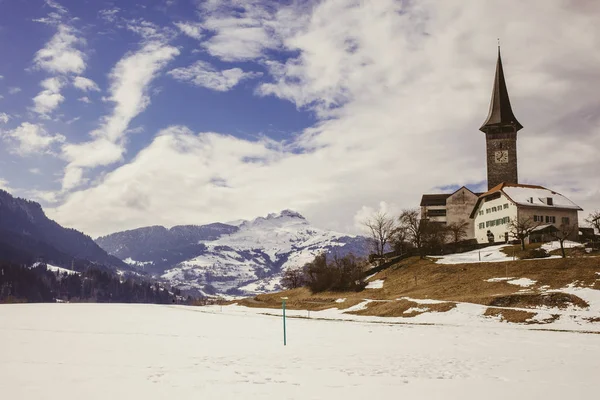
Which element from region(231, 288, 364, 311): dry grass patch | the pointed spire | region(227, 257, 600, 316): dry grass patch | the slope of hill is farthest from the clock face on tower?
region(231, 288, 364, 311): dry grass patch

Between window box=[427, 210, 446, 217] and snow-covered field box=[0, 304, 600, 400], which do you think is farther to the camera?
window box=[427, 210, 446, 217]

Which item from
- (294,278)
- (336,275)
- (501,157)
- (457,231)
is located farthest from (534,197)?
(294,278)

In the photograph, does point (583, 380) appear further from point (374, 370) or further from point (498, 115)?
point (498, 115)

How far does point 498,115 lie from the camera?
133500 mm

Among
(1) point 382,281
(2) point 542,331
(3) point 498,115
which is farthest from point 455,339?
(3) point 498,115

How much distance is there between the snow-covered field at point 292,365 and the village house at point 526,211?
65.9 meters

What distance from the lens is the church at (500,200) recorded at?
3770 inches

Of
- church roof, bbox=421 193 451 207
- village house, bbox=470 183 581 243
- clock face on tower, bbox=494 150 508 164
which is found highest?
clock face on tower, bbox=494 150 508 164

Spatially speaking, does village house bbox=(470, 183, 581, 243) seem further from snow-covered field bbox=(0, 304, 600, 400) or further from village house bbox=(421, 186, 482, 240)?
snow-covered field bbox=(0, 304, 600, 400)

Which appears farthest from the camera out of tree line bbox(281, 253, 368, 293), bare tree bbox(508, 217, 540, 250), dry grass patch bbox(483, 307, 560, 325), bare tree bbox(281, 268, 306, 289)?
bare tree bbox(281, 268, 306, 289)

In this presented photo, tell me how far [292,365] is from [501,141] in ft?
413

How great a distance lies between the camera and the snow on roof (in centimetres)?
9606

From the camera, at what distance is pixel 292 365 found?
64.6 feet

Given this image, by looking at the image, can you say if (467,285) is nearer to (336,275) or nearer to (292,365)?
(336,275)
